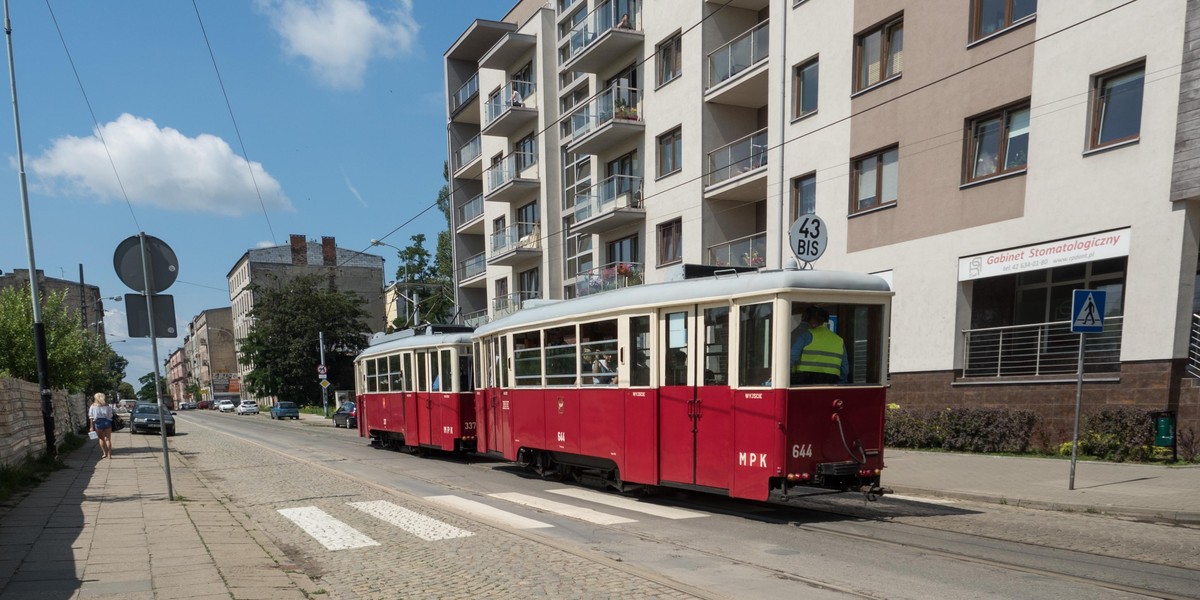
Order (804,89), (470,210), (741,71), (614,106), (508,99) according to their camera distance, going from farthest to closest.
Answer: (470,210) < (508,99) < (614,106) < (741,71) < (804,89)

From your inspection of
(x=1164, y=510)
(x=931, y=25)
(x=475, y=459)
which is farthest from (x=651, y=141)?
(x=1164, y=510)

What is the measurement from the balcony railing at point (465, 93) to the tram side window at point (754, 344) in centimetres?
3350

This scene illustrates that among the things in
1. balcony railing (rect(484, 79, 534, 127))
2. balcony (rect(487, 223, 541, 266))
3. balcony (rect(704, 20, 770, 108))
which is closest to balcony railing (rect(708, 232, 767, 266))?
balcony (rect(704, 20, 770, 108))

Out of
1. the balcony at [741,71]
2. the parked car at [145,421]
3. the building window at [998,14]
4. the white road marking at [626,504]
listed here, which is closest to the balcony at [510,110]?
the balcony at [741,71]

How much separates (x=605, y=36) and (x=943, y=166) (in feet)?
45.4

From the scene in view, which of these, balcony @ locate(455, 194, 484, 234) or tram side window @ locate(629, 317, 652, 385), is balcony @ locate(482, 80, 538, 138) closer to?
balcony @ locate(455, 194, 484, 234)

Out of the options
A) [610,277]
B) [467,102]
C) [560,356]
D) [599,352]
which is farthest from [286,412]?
[599,352]

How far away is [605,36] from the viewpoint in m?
25.8

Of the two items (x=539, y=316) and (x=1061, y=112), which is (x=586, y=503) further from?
(x=1061, y=112)

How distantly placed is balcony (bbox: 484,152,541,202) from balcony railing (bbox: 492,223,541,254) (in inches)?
60.5

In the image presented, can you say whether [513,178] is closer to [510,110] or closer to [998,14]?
[510,110]

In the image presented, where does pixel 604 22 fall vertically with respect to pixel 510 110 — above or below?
above

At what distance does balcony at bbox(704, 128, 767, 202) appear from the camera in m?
21.0

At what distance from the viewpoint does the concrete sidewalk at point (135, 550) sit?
5.41 meters
